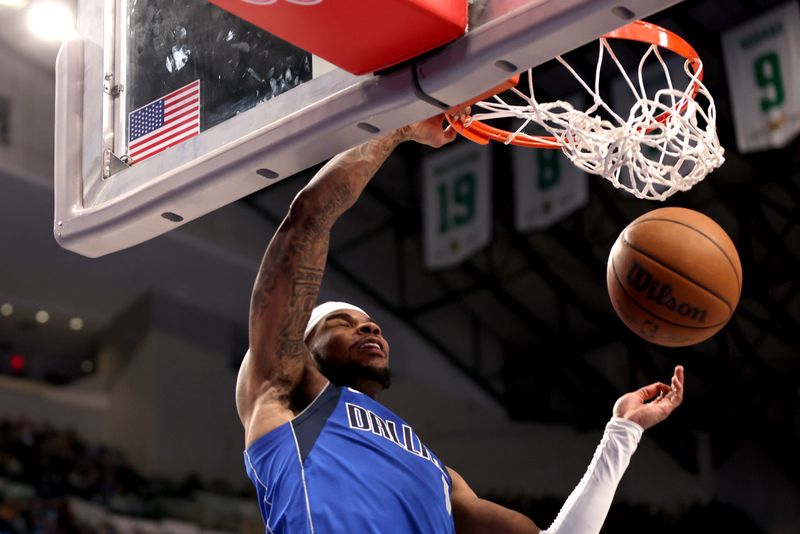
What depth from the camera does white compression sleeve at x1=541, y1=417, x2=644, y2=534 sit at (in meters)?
2.48

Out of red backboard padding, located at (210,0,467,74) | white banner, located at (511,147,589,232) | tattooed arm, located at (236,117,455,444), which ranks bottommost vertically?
white banner, located at (511,147,589,232)

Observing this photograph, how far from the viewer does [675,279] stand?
7.80 feet

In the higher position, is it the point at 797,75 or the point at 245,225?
the point at 797,75

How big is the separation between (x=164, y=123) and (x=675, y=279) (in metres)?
1.18

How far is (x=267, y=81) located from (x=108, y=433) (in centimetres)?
865

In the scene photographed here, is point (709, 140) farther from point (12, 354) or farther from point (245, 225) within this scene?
point (12, 354)

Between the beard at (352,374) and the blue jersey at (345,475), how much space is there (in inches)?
4.9

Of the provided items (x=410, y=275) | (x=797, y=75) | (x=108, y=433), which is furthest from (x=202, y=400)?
(x=797, y=75)

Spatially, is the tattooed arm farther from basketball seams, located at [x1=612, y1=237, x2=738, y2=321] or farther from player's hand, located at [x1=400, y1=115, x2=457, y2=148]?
basketball seams, located at [x1=612, y1=237, x2=738, y2=321]

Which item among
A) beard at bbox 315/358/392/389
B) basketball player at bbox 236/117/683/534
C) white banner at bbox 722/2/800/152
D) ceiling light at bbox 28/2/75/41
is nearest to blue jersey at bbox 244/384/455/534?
basketball player at bbox 236/117/683/534

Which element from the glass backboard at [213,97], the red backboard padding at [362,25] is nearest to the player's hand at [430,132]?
the glass backboard at [213,97]

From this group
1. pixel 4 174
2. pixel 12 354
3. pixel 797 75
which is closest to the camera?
pixel 797 75

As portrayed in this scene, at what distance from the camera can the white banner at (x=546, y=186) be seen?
26.8 feet

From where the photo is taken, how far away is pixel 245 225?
10484 mm
